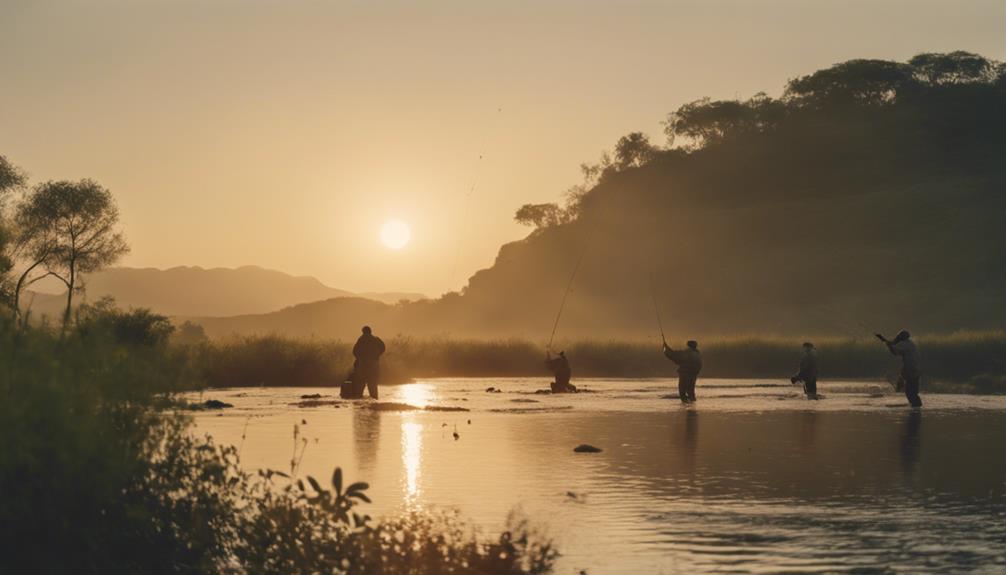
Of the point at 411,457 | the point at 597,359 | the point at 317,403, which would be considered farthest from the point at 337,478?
the point at 597,359

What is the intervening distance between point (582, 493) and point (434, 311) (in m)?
164

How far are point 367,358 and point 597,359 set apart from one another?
114 ft

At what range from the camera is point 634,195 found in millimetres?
189875

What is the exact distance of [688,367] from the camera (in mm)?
45469

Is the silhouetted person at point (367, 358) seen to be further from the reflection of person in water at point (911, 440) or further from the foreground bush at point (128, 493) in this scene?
the foreground bush at point (128, 493)

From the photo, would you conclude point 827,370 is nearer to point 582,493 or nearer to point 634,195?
point 582,493

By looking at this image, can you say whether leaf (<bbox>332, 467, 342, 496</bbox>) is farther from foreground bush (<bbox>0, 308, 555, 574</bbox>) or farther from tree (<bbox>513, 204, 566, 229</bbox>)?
tree (<bbox>513, 204, 566, 229</bbox>)

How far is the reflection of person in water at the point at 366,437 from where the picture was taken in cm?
2438

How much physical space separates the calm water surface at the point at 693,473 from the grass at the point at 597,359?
14765mm

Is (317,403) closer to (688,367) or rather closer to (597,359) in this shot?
(688,367)

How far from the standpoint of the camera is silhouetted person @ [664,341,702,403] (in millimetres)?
44312

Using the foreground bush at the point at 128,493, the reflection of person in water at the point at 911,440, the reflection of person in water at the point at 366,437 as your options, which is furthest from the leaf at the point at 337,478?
the reflection of person in water at the point at 911,440

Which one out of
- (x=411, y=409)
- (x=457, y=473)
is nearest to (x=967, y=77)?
(x=411, y=409)

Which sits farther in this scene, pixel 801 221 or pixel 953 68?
pixel 953 68
